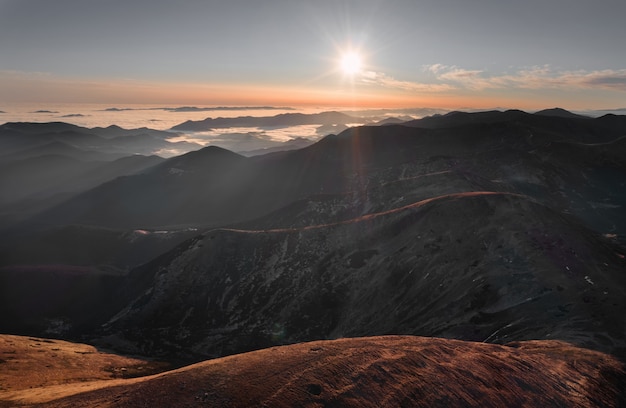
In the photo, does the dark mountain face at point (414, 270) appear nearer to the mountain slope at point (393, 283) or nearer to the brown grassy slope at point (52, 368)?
the mountain slope at point (393, 283)

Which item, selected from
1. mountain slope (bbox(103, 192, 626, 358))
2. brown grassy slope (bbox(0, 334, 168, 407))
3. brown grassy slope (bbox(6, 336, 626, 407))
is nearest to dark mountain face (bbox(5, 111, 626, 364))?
mountain slope (bbox(103, 192, 626, 358))

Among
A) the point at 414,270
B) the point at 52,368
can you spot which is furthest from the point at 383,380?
the point at 414,270

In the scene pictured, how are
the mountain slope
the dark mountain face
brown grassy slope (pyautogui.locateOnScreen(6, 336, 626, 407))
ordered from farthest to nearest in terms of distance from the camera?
the dark mountain face, the mountain slope, brown grassy slope (pyautogui.locateOnScreen(6, 336, 626, 407))

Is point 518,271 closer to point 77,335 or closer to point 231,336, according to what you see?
point 231,336

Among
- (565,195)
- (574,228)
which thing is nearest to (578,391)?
(574,228)

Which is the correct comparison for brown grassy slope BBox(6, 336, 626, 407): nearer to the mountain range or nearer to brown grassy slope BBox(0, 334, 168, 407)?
the mountain range

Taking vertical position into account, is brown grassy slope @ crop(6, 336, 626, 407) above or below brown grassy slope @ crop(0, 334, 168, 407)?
above
